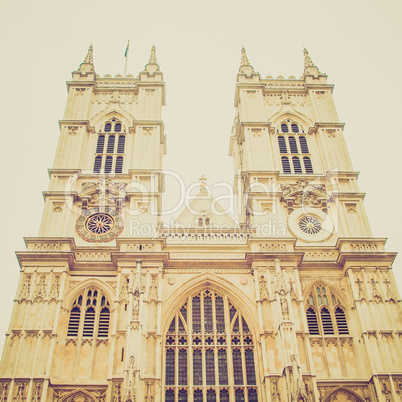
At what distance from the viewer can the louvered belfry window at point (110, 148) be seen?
29438 millimetres

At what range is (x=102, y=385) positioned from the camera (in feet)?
66.9

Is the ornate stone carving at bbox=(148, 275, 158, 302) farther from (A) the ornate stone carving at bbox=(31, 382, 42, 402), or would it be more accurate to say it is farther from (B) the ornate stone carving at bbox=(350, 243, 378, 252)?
(B) the ornate stone carving at bbox=(350, 243, 378, 252)

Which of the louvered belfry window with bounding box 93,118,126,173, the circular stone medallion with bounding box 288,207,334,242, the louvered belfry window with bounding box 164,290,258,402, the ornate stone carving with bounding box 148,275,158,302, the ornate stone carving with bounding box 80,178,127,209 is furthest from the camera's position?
the louvered belfry window with bounding box 93,118,126,173

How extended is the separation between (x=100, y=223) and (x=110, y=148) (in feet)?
18.7

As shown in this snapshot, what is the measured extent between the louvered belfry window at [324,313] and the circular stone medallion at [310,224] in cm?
289

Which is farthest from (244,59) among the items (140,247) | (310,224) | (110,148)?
(140,247)

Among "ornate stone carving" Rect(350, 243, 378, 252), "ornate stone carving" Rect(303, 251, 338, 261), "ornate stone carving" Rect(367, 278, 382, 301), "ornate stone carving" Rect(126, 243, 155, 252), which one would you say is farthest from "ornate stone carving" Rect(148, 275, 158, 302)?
"ornate stone carving" Rect(367, 278, 382, 301)

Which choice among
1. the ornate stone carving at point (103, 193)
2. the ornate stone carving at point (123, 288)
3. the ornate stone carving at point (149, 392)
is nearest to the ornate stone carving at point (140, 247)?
the ornate stone carving at point (123, 288)

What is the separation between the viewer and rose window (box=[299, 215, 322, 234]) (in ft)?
86.4

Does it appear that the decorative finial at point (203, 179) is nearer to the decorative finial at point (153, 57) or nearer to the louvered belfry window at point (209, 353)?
the decorative finial at point (153, 57)

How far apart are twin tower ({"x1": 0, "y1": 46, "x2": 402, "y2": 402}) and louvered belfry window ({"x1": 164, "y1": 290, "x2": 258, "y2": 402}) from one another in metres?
0.05

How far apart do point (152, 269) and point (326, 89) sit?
54.7ft

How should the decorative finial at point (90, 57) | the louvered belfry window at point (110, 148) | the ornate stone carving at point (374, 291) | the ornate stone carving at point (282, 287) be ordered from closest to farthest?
1. the ornate stone carving at point (282, 287)
2. the ornate stone carving at point (374, 291)
3. the louvered belfry window at point (110, 148)
4. the decorative finial at point (90, 57)

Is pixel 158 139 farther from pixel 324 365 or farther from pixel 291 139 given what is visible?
pixel 324 365
